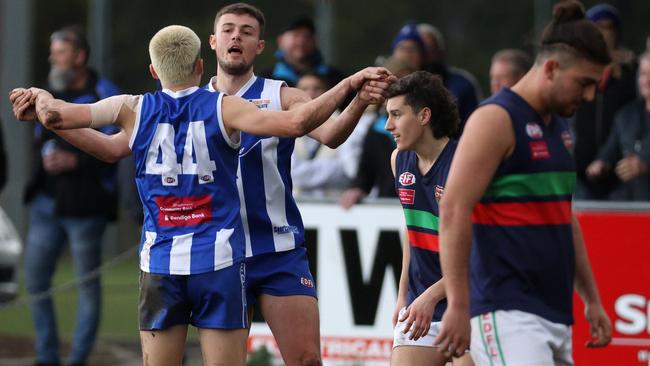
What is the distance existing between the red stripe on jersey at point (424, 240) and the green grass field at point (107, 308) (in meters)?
6.49

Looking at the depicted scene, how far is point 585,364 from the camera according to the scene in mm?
9242

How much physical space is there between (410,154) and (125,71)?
33.2 feet

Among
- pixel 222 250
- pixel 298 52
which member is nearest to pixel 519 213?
pixel 222 250

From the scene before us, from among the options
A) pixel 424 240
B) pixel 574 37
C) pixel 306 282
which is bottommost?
pixel 306 282

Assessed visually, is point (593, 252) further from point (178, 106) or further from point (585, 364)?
point (178, 106)

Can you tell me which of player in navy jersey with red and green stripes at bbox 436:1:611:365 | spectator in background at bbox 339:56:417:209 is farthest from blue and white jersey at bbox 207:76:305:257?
spectator in background at bbox 339:56:417:209

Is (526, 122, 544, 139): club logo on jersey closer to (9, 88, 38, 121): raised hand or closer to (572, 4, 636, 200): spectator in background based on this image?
(9, 88, 38, 121): raised hand

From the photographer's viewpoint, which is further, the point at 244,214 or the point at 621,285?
the point at 621,285

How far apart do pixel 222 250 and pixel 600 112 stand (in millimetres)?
4954

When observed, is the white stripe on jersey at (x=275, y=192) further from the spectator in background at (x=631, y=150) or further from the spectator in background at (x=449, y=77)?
the spectator in background at (x=631, y=150)

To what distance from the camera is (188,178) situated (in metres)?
6.28

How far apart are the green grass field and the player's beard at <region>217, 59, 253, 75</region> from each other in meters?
5.81

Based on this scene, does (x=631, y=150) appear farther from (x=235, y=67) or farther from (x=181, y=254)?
(x=181, y=254)

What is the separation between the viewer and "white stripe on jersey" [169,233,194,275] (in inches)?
249
